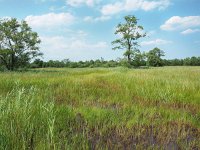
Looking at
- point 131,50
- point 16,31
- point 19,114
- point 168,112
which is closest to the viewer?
point 19,114

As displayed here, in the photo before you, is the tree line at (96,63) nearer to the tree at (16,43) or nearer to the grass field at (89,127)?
the tree at (16,43)

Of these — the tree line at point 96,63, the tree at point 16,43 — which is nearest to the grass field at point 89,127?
the tree at point 16,43

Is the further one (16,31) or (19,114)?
(16,31)

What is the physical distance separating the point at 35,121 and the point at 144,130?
2.05 m

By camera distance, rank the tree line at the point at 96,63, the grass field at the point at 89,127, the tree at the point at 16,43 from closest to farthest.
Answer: the grass field at the point at 89,127
the tree at the point at 16,43
the tree line at the point at 96,63

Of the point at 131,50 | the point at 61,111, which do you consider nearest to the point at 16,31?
the point at 131,50

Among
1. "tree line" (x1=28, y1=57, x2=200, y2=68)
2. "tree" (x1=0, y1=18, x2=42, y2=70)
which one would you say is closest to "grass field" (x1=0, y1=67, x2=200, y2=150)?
"tree" (x1=0, y1=18, x2=42, y2=70)

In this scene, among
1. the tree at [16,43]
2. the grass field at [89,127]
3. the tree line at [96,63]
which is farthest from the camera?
the tree line at [96,63]

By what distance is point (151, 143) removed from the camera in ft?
13.9

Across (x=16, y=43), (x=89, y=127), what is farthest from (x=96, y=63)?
(x=89, y=127)

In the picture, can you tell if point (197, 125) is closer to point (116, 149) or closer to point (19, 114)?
point (116, 149)

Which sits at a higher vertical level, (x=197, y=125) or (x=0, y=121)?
(x=0, y=121)

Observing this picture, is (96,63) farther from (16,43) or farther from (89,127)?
(89,127)

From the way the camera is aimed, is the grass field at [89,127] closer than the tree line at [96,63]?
Yes
